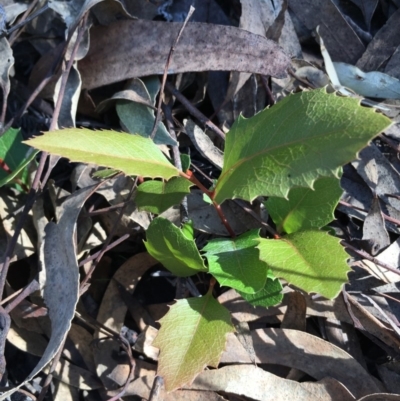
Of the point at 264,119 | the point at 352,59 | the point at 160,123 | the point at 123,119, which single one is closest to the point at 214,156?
the point at 160,123

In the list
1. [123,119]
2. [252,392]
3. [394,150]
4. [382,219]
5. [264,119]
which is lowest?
[252,392]

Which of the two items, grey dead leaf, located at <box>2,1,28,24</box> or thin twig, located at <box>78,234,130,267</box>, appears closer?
thin twig, located at <box>78,234,130,267</box>

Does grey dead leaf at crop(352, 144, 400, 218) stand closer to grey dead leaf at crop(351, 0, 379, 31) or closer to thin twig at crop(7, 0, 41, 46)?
grey dead leaf at crop(351, 0, 379, 31)

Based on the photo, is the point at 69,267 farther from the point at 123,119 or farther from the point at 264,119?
the point at 264,119

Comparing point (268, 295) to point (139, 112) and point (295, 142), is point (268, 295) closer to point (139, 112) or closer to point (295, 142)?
point (295, 142)

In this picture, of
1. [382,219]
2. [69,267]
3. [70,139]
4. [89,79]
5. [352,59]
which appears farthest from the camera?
[352,59]

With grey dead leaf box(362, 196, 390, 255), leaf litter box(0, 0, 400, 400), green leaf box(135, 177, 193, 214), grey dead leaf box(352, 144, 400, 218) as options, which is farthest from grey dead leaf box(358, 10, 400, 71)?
green leaf box(135, 177, 193, 214)

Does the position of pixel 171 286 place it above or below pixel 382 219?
below
